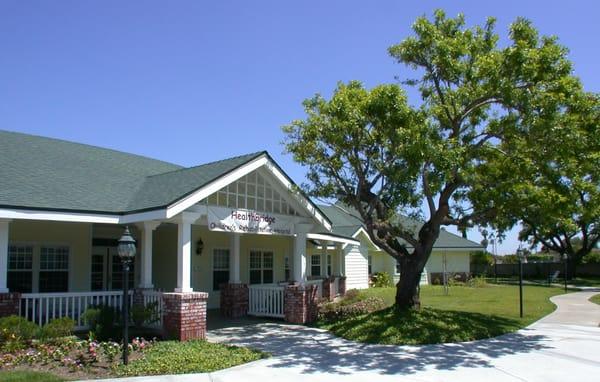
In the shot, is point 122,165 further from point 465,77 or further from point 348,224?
point 348,224

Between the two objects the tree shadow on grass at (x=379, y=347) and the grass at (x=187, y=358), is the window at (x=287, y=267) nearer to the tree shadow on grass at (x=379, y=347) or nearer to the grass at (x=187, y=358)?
the tree shadow on grass at (x=379, y=347)

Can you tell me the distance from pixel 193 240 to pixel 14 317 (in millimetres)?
8557

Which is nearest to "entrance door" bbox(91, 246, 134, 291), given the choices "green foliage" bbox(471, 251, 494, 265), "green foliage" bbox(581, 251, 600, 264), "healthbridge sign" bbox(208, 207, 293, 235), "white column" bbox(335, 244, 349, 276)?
"healthbridge sign" bbox(208, 207, 293, 235)

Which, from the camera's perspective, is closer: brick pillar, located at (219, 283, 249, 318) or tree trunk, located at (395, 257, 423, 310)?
tree trunk, located at (395, 257, 423, 310)

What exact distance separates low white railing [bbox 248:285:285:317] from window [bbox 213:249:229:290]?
8.63 ft

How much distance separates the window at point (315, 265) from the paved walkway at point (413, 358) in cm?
1136

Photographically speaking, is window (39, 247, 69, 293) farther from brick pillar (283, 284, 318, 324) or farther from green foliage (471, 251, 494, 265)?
Result: green foliage (471, 251, 494, 265)

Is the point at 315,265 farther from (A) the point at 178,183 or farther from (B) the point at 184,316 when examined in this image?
Result: (B) the point at 184,316

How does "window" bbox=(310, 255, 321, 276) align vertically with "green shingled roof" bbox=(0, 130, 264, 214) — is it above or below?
below

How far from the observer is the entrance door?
16594mm

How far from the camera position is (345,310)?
17219 mm

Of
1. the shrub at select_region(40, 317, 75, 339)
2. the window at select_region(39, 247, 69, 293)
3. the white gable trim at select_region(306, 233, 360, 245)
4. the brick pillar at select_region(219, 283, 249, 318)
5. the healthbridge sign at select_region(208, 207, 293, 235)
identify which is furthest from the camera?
the white gable trim at select_region(306, 233, 360, 245)

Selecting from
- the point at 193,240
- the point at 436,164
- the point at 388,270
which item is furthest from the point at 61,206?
the point at 388,270

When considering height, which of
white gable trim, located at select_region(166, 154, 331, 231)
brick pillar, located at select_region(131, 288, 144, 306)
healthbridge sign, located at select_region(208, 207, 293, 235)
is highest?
white gable trim, located at select_region(166, 154, 331, 231)
